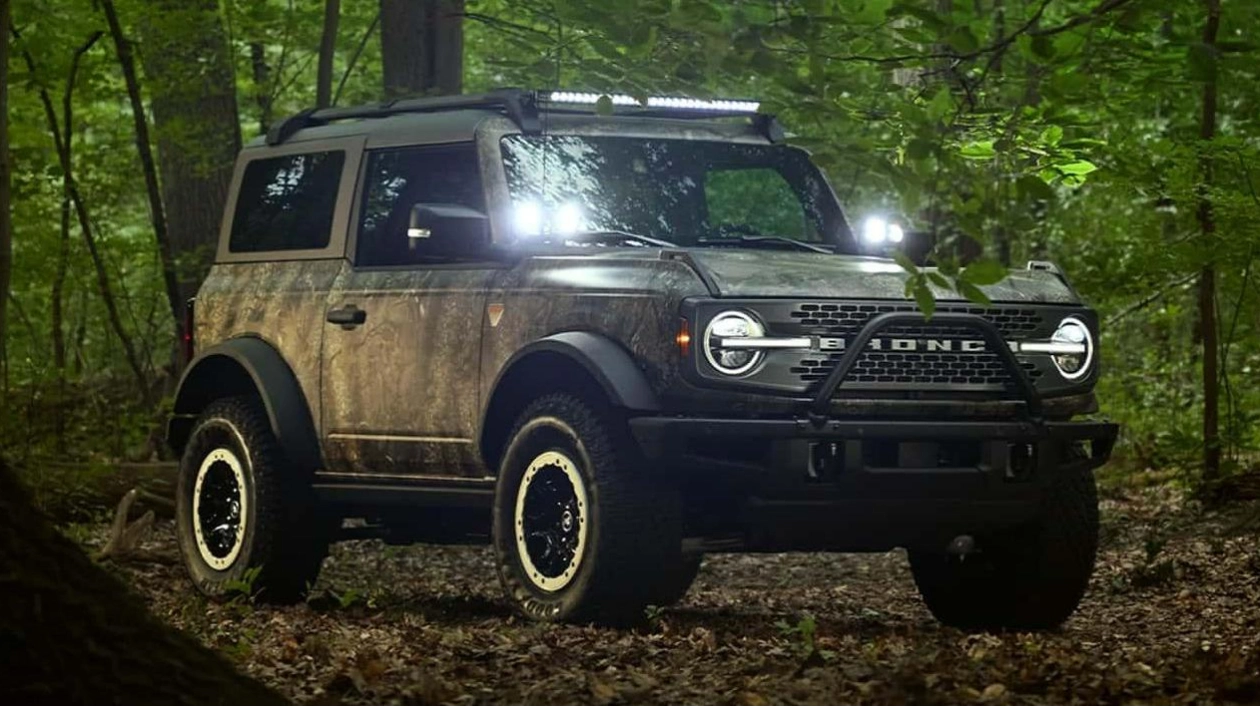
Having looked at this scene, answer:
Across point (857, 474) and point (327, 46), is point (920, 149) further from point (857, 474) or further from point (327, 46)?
point (327, 46)

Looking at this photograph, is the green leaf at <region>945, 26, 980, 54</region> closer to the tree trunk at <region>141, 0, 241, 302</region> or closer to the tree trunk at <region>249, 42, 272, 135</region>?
the tree trunk at <region>141, 0, 241, 302</region>

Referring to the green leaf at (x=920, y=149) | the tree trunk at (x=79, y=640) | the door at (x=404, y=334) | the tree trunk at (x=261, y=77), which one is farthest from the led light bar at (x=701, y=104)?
the tree trunk at (x=261, y=77)

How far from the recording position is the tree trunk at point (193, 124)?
48.8 ft

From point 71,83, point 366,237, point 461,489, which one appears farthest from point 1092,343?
point 71,83

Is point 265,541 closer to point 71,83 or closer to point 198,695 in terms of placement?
point 198,695

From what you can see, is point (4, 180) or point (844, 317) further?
point (4, 180)

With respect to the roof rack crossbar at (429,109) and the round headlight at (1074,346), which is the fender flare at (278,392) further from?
the round headlight at (1074,346)

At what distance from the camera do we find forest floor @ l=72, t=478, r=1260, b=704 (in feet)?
20.5

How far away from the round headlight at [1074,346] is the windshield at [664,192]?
143 centimetres

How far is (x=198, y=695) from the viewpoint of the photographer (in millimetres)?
5285

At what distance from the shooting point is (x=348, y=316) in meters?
9.48

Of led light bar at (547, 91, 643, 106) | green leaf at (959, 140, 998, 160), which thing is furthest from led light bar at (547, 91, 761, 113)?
green leaf at (959, 140, 998, 160)

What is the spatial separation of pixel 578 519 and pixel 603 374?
2.01 ft

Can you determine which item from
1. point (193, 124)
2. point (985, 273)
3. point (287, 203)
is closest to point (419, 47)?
point (193, 124)
